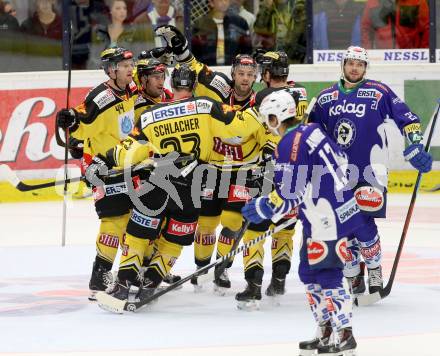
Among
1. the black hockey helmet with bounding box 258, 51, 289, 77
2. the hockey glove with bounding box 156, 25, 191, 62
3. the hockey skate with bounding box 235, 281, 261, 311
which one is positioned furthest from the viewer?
the hockey glove with bounding box 156, 25, 191, 62

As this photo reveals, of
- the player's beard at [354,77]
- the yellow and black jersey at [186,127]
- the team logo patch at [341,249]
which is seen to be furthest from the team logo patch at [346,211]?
the player's beard at [354,77]

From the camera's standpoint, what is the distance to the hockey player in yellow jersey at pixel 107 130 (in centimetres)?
765

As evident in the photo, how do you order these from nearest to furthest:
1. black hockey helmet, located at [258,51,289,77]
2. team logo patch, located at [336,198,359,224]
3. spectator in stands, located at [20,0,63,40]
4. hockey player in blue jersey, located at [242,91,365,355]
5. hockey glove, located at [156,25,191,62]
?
hockey player in blue jersey, located at [242,91,365,355], team logo patch, located at [336,198,359,224], black hockey helmet, located at [258,51,289,77], hockey glove, located at [156,25,191,62], spectator in stands, located at [20,0,63,40]

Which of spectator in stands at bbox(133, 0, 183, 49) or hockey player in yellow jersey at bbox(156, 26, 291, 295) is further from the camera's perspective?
spectator in stands at bbox(133, 0, 183, 49)

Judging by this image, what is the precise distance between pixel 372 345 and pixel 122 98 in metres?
2.59

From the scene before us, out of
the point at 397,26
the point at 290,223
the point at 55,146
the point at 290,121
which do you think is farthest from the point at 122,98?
the point at 397,26

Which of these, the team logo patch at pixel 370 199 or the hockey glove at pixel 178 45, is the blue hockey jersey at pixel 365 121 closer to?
the team logo patch at pixel 370 199

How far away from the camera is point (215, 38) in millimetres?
12273

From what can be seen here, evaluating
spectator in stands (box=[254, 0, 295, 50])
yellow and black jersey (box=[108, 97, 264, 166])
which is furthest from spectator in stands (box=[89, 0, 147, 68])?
yellow and black jersey (box=[108, 97, 264, 166])

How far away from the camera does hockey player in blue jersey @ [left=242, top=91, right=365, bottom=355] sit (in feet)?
19.2

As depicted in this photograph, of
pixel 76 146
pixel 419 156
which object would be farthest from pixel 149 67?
pixel 419 156

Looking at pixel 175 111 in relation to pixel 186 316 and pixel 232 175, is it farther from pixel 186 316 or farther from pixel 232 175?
pixel 186 316

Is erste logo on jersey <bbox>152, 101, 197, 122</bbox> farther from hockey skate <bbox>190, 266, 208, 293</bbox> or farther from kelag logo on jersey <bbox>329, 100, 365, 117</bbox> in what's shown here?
hockey skate <bbox>190, 266, 208, 293</bbox>

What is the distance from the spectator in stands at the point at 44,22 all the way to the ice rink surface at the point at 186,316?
304 cm
